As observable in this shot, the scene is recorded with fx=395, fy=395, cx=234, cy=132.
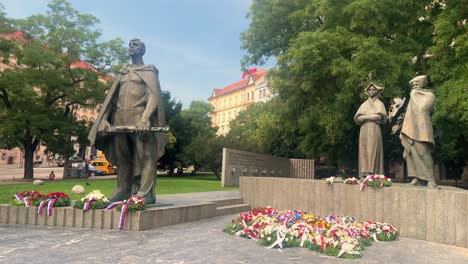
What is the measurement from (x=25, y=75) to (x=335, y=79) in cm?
1895

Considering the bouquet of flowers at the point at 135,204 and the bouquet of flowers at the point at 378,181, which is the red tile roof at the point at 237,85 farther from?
the bouquet of flowers at the point at 135,204

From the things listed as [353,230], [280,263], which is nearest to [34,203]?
[280,263]

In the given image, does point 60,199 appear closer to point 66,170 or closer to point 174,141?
point 66,170

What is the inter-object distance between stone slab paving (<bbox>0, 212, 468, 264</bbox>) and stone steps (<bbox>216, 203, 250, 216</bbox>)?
282 centimetres

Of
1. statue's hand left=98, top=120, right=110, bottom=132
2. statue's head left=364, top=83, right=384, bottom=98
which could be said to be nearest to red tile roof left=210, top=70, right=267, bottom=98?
statue's head left=364, top=83, right=384, bottom=98

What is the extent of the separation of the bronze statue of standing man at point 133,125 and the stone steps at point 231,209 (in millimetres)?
2514

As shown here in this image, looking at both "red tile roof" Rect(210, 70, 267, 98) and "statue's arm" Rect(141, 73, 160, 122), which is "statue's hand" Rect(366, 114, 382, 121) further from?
"red tile roof" Rect(210, 70, 267, 98)

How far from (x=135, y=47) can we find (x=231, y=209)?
16.8 ft

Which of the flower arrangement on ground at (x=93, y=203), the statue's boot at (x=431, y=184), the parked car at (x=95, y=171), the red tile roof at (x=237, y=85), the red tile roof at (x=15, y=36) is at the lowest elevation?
the parked car at (x=95, y=171)

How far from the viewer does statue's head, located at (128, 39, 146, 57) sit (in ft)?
27.8

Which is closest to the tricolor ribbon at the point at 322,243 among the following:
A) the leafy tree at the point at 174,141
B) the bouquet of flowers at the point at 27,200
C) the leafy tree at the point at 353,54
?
the bouquet of flowers at the point at 27,200

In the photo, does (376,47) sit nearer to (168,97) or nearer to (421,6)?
(421,6)

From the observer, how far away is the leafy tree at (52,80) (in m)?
24.8

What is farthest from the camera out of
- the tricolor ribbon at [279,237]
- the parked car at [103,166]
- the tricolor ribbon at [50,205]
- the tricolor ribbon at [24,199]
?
the parked car at [103,166]
